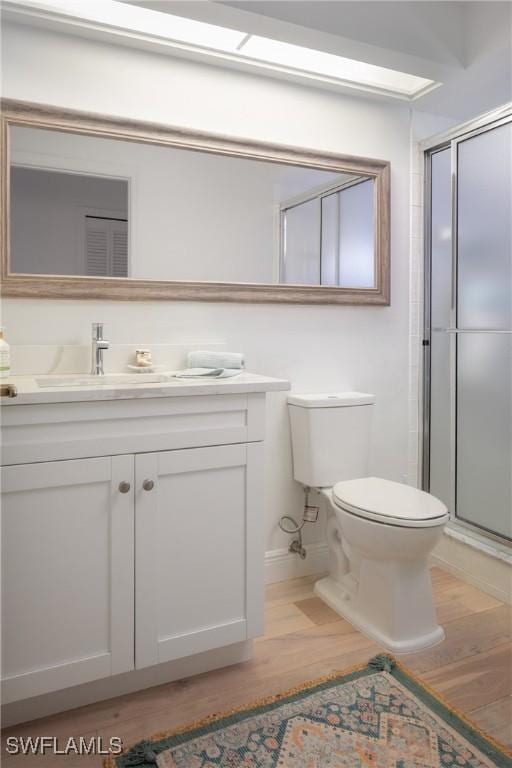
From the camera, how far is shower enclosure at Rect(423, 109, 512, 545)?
2.31 m

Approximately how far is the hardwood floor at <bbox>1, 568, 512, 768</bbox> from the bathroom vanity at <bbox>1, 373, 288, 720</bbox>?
0.21 ft

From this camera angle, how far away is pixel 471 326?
2.46 meters

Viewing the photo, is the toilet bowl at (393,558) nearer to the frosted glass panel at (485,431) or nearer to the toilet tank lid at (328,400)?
the toilet tank lid at (328,400)

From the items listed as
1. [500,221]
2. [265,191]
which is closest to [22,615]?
[265,191]

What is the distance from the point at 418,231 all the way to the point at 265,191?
848mm

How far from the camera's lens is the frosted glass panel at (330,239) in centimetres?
245

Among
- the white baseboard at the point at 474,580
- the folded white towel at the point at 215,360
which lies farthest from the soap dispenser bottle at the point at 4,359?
the white baseboard at the point at 474,580

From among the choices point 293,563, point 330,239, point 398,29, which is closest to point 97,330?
point 330,239

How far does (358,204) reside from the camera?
2535 millimetres

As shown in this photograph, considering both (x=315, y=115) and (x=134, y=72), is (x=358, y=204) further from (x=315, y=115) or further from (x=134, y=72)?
(x=134, y=72)

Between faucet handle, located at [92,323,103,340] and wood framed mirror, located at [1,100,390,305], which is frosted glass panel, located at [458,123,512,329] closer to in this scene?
wood framed mirror, located at [1,100,390,305]

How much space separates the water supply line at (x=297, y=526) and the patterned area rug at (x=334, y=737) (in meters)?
0.77

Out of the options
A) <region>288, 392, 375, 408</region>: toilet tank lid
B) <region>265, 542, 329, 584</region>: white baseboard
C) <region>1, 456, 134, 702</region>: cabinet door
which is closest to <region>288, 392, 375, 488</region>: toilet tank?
<region>288, 392, 375, 408</region>: toilet tank lid

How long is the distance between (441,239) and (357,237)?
433 mm
